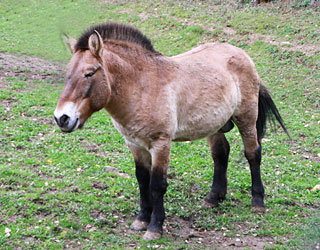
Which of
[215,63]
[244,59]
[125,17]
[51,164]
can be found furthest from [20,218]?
[125,17]

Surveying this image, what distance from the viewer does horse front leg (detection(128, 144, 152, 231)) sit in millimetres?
5379

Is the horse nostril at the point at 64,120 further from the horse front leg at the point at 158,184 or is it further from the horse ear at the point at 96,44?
the horse front leg at the point at 158,184

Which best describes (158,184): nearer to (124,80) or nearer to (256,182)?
(124,80)

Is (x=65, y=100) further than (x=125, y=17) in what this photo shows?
No

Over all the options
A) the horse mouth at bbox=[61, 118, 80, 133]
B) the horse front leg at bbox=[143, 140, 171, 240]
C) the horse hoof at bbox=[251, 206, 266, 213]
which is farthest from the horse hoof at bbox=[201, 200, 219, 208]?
the horse mouth at bbox=[61, 118, 80, 133]

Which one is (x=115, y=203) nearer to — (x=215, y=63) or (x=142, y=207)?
(x=142, y=207)

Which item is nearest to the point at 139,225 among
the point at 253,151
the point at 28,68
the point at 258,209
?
the point at 258,209

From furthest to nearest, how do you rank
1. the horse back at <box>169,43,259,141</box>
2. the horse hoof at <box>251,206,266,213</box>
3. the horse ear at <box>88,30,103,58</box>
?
the horse hoof at <box>251,206,266,213</box> < the horse back at <box>169,43,259,141</box> < the horse ear at <box>88,30,103,58</box>

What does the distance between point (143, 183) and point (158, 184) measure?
415mm

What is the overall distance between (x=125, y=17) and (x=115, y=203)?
13578 millimetres

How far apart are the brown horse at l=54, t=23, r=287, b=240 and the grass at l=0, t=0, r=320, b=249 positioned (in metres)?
0.49

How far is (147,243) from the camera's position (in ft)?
16.6

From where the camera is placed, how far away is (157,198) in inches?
203

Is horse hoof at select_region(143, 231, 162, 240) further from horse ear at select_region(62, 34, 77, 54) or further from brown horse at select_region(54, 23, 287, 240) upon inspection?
horse ear at select_region(62, 34, 77, 54)
